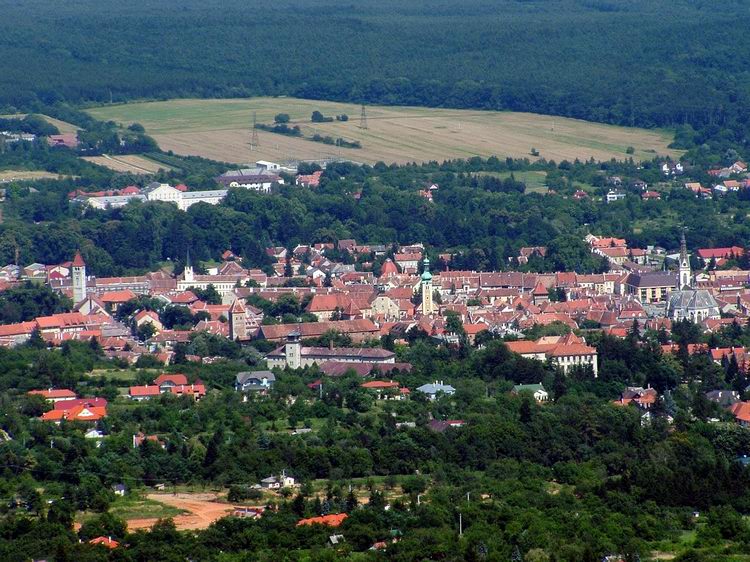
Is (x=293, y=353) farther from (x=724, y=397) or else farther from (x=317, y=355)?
(x=724, y=397)

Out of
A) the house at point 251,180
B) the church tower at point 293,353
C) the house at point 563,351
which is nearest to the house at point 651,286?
the house at point 563,351

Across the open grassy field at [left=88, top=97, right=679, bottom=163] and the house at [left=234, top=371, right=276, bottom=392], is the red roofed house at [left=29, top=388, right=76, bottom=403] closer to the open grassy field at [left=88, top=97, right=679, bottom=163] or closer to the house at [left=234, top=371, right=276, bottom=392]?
the house at [left=234, top=371, right=276, bottom=392]

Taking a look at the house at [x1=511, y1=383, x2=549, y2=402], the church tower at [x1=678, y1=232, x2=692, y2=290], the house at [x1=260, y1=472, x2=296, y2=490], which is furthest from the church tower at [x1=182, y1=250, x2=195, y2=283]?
the house at [x1=260, y1=472, x2=296, y2=490]

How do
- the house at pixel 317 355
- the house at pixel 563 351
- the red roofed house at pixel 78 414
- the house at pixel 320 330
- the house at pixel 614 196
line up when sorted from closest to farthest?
the red roofed house at pixel 78 414, the house at pixel 563 351, the house at pixel 317 355, the house at pixel 320 330, the house at pixel 614 196

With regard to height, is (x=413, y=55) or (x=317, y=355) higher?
(x=413, y=55)

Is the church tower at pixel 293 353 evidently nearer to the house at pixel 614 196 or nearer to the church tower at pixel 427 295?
the church tower at pixel 427 295

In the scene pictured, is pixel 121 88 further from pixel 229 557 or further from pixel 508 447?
pixel 229 557

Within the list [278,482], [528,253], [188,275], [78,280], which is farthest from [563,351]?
[528,253]
